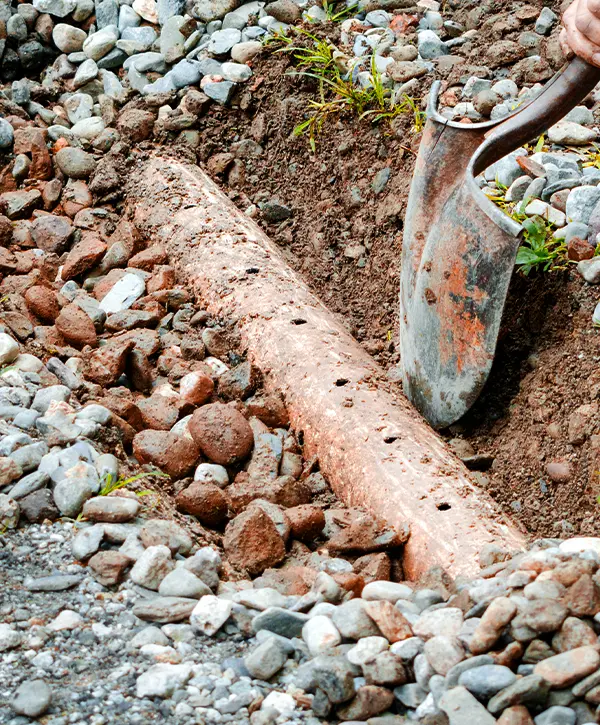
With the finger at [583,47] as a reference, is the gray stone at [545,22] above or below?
below

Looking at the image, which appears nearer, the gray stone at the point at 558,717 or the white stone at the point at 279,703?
the gray stone at the point at 558,717

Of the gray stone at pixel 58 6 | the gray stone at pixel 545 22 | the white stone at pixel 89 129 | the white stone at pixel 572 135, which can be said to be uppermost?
the gray stone at pixel 545 22

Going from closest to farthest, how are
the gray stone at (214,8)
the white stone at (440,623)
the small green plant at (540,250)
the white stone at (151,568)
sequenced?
the white stone at (440,623)
the white stone at (151,568)
the small green plant at (540,250)
the gray stone at (214,8)

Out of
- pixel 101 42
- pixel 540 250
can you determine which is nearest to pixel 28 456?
pixel 540 250

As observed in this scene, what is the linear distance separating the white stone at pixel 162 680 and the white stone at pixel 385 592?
1.52ft

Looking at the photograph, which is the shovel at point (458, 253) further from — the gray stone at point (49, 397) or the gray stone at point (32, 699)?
the gray stone at point (32, 699)

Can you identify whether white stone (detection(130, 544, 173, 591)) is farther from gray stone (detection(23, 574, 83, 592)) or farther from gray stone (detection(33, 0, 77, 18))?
gray stone (detection(33, 0, 77, 18))

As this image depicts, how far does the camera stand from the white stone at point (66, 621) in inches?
74.8

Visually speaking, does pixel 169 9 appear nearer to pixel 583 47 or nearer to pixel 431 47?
pixel 431 47

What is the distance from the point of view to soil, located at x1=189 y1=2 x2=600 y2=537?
9.34ft

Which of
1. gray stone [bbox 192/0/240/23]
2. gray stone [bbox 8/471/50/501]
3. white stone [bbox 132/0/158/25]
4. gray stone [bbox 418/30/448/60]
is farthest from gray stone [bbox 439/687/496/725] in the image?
white stone [bbox 132/0/158/25]

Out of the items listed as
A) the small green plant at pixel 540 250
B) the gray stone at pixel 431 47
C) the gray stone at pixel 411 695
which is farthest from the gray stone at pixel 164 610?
the gray stone at pixel 431 47

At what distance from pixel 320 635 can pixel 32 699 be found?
1.87 feet

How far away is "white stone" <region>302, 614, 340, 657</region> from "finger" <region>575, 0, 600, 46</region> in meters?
1.74
